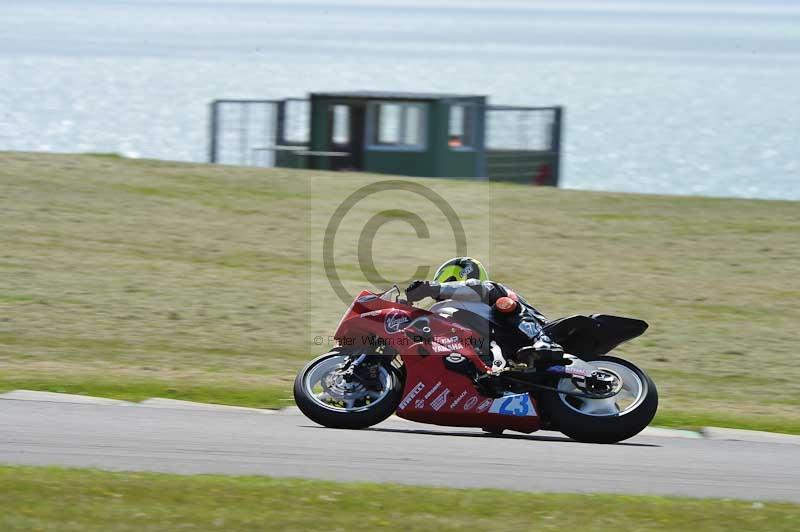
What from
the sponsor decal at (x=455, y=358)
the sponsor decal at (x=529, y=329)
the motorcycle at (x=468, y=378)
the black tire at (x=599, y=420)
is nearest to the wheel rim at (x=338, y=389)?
the motorcycle at (x=468, y=378)

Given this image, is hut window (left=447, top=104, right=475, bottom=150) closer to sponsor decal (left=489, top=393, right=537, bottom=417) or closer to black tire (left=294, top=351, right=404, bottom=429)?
black tire (left=294, top=351, right=404, bottom=429)

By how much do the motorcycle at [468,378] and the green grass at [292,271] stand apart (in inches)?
76.9

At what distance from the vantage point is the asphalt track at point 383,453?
30.7 feet

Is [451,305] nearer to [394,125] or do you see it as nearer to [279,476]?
[279,476]

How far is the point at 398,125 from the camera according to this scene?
3328cm

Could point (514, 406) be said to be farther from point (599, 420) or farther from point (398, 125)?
point (398, 125)

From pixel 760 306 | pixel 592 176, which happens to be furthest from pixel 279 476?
pixel 592 176

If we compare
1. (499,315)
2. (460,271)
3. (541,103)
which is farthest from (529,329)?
(541,103)

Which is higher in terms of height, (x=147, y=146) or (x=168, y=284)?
(x=147, y=146)

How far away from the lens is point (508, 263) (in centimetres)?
2300

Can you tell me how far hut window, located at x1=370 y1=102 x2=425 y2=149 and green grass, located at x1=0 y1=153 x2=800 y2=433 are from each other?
249cm

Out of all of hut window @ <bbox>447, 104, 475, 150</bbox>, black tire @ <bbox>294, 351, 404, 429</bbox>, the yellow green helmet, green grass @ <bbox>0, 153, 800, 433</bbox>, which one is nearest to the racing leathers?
the yellow green helmet

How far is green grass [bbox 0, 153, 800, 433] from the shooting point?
48.0 ft

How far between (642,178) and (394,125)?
26.2 m
